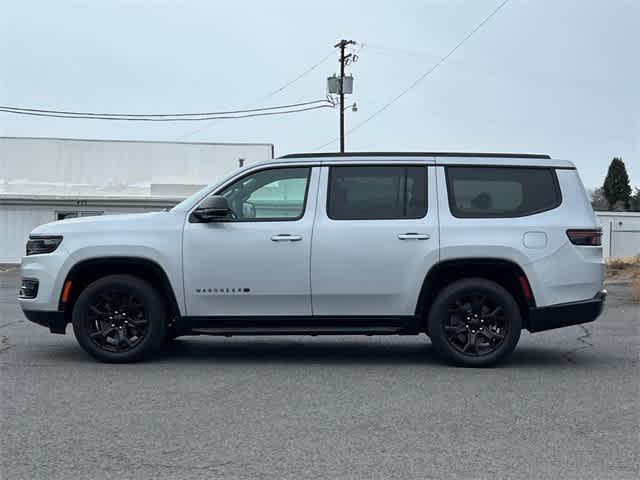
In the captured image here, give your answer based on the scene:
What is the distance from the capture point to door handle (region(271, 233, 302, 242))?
830 cm

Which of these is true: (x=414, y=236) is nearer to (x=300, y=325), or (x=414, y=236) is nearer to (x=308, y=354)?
(x=300, y=325)

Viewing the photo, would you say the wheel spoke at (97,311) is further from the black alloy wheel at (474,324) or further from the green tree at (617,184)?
the green tree at (617,184)

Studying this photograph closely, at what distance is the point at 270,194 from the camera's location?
8.55 m

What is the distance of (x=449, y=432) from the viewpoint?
5895mm

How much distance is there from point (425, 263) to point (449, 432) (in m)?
2.61

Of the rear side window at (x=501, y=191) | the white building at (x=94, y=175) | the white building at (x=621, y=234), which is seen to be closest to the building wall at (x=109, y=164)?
the white building at (x=94, y=175)

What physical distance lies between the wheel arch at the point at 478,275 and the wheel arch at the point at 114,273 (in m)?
2.33

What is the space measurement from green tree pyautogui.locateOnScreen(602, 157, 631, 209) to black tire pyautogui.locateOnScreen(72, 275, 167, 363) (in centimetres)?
7968

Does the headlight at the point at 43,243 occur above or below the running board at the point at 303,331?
above

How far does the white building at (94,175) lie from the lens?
37562 mm

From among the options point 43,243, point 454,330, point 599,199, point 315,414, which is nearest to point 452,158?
point 454,330

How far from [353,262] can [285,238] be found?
2.20 feet

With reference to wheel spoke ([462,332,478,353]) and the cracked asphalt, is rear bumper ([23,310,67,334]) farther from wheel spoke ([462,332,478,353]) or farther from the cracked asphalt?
wheel spoke ([462,332,478,353])

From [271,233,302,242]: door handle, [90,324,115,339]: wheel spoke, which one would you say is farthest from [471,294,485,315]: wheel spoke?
[90,324,115,339]: wheel spoke
